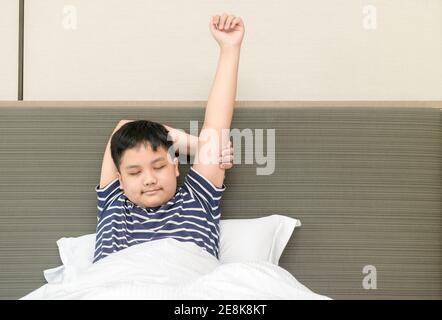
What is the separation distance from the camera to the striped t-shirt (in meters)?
1.44

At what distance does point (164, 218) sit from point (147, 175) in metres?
0.12

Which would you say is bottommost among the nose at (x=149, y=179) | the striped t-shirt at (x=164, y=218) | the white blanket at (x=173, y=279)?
the white blanket at (x=173, y=279)

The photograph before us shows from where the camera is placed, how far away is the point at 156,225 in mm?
1463

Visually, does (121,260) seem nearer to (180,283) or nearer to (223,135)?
(180,283)
